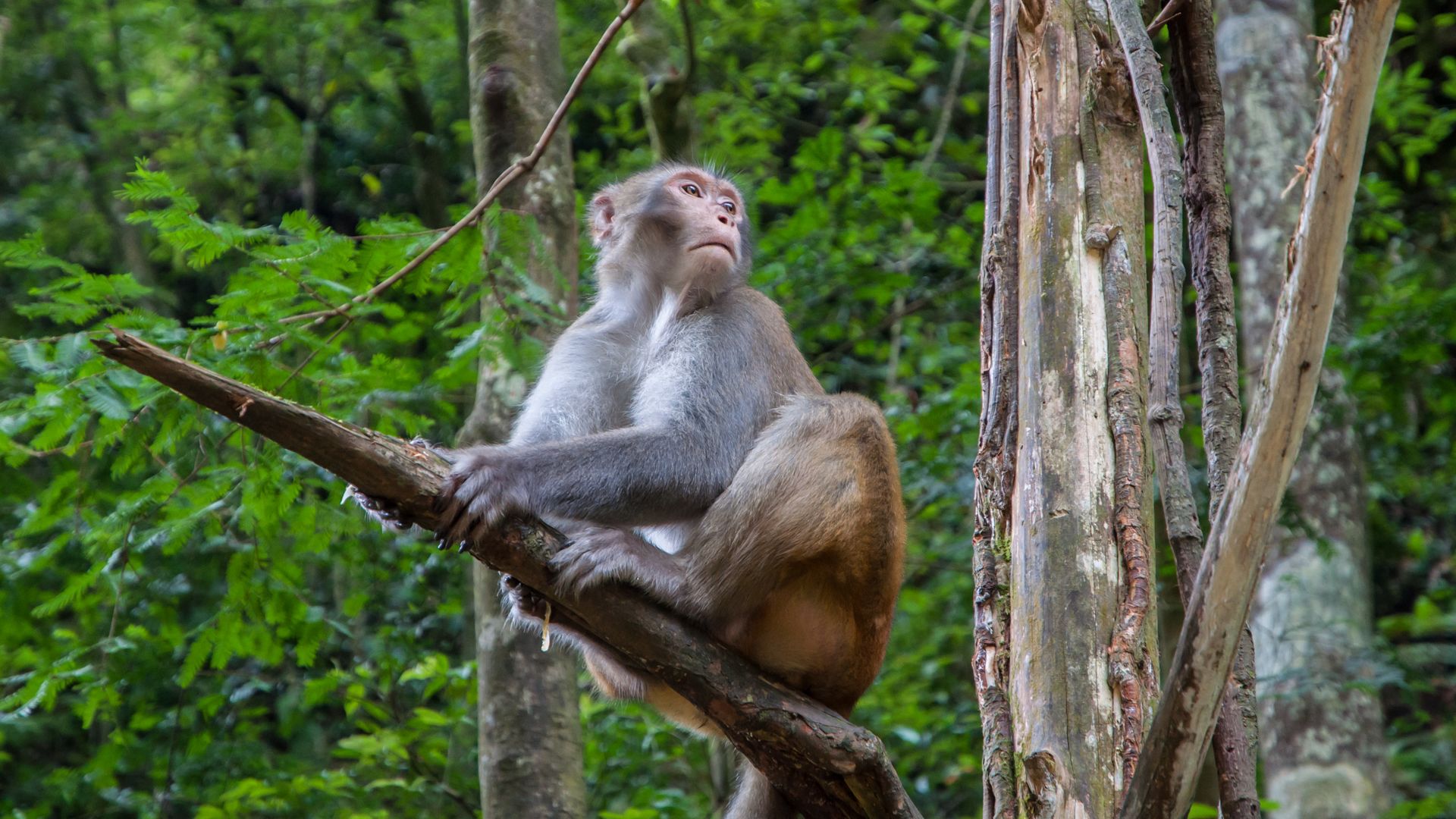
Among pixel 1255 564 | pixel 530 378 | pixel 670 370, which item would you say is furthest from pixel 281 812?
pixel 1255 564

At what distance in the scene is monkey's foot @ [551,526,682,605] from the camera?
11.3 feet

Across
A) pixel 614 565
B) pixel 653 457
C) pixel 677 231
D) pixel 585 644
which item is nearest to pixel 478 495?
pixel 614 565

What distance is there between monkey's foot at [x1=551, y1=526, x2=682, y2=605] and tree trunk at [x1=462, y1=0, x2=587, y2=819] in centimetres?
151

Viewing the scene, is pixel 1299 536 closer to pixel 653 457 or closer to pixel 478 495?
pixel 653 457

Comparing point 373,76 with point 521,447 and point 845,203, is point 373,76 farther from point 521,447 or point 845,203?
point 521,447

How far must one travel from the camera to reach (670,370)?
171 inches

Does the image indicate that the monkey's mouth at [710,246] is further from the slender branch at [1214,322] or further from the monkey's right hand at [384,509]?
the slender branch at [1214,322]

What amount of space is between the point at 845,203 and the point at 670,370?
4656 millimetres

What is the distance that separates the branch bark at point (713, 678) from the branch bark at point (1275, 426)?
42.6 inches

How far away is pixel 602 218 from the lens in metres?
5.36

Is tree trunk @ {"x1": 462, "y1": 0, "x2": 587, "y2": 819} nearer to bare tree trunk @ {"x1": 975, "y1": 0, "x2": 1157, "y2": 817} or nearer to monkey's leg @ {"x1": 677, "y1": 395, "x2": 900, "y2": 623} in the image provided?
monkey's leg @ {"x1": 677, "y1": 395, "x2": 900, "y2": 623}

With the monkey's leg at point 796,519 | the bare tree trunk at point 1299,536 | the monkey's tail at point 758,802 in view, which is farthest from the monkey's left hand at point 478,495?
the bare tree trunk at point 1299,536

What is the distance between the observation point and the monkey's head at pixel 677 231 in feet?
15.5

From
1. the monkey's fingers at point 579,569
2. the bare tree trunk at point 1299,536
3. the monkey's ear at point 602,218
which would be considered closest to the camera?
the monkey's fingers at point 579,569
